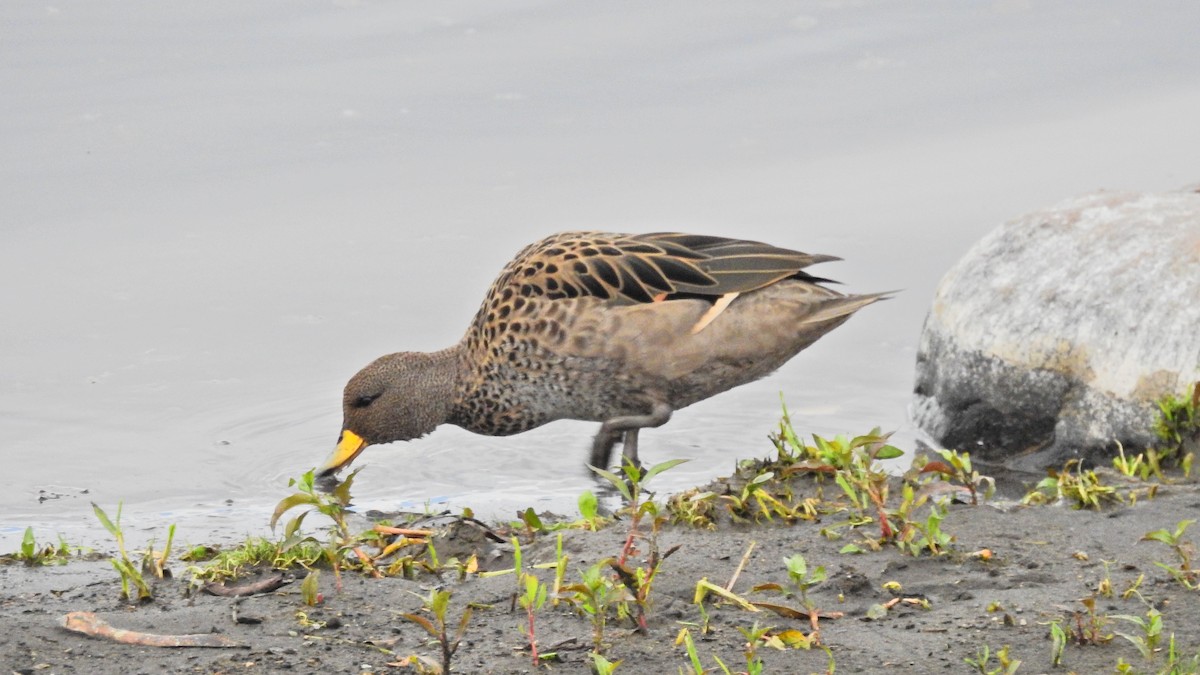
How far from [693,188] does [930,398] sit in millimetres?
2581

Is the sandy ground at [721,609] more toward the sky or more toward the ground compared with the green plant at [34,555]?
more toward the ground

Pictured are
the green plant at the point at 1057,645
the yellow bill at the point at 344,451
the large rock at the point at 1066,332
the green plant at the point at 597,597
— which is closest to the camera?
the green plant at the point at 1057,645

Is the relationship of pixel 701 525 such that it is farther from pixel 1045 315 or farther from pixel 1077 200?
pixel 1077 200

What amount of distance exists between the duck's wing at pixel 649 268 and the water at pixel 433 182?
0.72 m

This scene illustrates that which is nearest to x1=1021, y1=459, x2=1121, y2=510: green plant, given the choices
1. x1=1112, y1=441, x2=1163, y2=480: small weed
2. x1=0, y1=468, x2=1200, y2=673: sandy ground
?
x1=0, y1=468, x2=1200, y2=673: sandy ground

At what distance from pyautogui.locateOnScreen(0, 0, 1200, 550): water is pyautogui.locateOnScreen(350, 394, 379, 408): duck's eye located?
293mm

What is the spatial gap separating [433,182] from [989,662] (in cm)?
596

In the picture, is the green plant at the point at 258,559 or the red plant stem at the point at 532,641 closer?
the red plant stem at the point at 532,641

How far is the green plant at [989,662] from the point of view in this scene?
3.00 meters

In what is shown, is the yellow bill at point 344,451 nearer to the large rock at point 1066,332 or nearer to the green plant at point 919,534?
the large rock at point 1066,332

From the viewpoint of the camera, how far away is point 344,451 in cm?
631

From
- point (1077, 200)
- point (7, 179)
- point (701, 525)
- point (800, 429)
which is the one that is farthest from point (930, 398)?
point (7, 179)

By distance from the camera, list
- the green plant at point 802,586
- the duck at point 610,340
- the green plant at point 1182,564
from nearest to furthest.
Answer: the green plant at point 802,586
the green plant at point 1182,564
the duck at point 610,340

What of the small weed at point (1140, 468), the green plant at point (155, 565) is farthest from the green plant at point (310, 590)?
the small weed at point (1140, 468)
